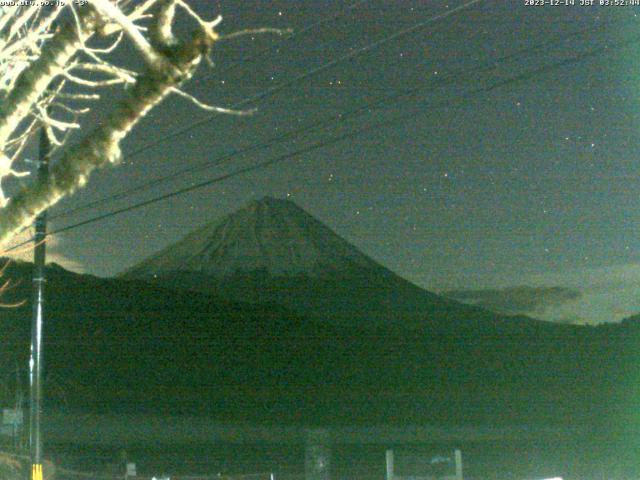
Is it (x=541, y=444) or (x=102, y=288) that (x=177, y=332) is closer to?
(x=102, y=288)

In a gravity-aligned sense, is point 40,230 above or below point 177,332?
below

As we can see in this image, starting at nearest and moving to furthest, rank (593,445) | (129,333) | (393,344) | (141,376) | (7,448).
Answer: (7,448) < (593,445) < (141,376) < (129,333) < (393,344)

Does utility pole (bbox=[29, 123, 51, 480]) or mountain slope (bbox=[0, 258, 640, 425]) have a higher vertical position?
mountain slope (bbox=[0, 258, 640, 425])

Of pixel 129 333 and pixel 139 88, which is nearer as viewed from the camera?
pixel 139 88

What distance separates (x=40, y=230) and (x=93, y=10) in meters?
12.9

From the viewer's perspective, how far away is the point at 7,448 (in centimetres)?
3641

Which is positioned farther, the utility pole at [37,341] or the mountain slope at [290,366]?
the mountain slope at [290,366]

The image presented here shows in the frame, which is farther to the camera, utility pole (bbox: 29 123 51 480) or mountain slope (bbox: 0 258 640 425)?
mountain slope (bbox: 0 258 640 425)

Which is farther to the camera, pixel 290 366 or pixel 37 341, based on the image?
pixel 290 366

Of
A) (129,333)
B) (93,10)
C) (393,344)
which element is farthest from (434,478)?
(393,344)

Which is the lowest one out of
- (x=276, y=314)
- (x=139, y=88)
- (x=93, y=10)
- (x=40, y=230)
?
(x=139, y=88)

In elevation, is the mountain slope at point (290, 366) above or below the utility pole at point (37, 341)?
above

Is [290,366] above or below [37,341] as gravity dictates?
above

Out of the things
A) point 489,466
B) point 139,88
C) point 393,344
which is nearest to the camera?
point 139,88
